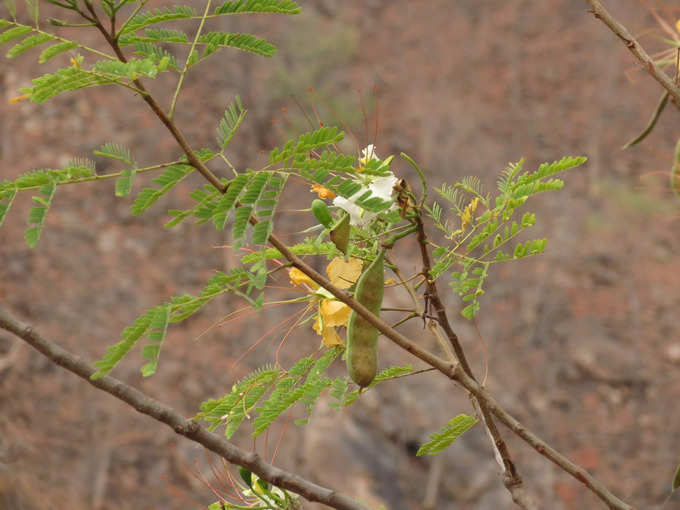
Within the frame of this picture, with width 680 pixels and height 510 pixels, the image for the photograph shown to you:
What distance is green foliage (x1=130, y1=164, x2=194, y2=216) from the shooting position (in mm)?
1104

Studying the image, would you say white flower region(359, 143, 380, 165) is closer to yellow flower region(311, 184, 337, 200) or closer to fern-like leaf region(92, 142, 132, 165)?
yellow flower region(311, 184, 337, 200)

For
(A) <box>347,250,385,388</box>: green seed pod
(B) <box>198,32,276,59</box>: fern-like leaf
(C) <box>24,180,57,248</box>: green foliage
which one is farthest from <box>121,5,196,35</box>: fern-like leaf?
(A) <box>347,250,385,388</box>: green seed pod

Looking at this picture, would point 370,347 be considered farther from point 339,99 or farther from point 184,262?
point 339,99

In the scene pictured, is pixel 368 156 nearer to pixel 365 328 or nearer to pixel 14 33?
pixel 365 328

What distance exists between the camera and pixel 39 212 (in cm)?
109

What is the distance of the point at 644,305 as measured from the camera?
25.9 feet

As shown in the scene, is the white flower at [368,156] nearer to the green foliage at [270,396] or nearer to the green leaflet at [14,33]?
the green foliage at [270,396]

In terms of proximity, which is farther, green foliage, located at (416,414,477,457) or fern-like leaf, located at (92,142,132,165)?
green foliage, located at (416,414,477,457)

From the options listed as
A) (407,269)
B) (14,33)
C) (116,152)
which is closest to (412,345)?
(116,152)

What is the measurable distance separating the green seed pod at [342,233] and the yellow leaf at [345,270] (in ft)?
0.45

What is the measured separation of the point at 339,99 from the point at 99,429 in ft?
16.3

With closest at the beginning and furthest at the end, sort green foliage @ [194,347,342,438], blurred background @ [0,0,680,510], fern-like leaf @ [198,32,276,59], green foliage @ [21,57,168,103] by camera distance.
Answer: green foliage @ [21,57,168,103] < fern-like leaf @ [198,32,276,59] < green foliage @ [194,347,342,438] < blurred background @ [0,0,680,510]

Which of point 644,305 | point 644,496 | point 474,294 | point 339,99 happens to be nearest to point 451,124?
point 339,99

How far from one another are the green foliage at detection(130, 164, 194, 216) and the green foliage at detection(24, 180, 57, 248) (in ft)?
0.39
